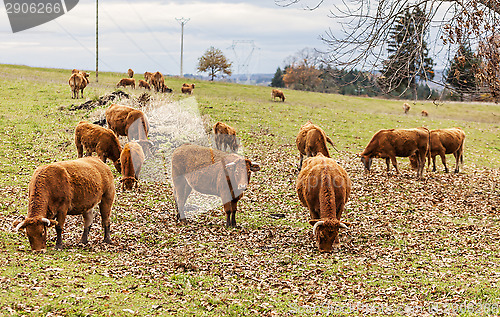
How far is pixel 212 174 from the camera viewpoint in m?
13.3

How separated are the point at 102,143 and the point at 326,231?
10273 mm

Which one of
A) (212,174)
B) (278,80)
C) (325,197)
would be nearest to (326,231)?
(325,197)

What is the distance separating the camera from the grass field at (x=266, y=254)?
7.85 meters

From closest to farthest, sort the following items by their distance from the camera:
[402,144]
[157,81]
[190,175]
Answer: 1. [190,175]
2. [402,144]
3. [157,81]

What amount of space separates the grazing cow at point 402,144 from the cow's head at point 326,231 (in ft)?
34.3

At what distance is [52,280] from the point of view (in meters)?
7.89

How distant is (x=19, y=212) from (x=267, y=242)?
24.6ft

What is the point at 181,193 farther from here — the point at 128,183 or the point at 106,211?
the point at 106,211

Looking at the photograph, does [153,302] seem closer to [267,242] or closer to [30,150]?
[267,242]

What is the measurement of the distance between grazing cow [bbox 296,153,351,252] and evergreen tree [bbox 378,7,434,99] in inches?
114

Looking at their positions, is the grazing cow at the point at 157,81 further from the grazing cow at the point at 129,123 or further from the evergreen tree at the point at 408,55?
the evergreen tree at the point at 408,55

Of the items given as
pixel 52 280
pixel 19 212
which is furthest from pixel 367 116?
pixel 52 280

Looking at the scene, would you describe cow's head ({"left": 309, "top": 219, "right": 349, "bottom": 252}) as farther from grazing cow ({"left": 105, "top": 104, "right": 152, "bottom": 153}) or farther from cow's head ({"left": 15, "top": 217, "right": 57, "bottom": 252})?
grazing cow ({"left": 105, "top": 104, "right": 152, "bottom": 153})

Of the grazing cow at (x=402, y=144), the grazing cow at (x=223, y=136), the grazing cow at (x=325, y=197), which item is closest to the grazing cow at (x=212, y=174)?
the grazing cow at (x=325, y=197)
